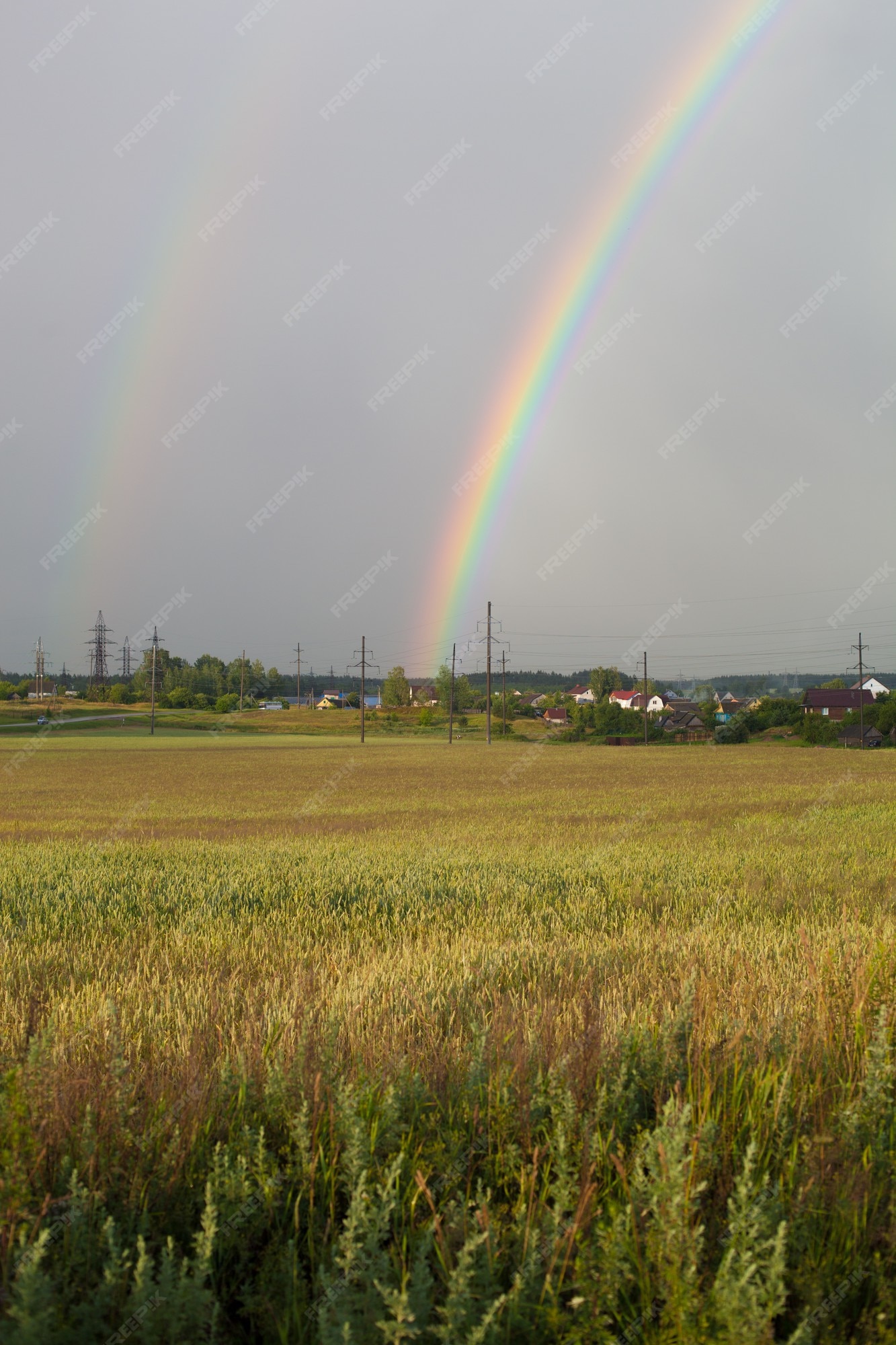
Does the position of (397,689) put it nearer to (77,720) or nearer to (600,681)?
(600,681)

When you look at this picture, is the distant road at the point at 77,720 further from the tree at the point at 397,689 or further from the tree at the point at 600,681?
the tree at the point at 600,681

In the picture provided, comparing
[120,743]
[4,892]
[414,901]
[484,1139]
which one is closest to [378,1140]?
[484,1139]

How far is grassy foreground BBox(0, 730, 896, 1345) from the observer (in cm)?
249

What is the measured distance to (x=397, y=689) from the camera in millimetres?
183000

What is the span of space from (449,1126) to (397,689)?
179889 millimetres

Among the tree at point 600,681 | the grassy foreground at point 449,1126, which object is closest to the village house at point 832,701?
the tree at point 600,681

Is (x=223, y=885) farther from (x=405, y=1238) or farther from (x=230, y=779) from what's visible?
(x=230, y=779)

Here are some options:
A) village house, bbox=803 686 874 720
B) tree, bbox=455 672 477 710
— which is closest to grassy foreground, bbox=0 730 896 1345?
village house, bbox=803 686 874 720

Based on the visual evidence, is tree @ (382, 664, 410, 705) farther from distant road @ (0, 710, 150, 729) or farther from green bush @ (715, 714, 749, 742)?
green bush @ (715, 714, 749, 742)

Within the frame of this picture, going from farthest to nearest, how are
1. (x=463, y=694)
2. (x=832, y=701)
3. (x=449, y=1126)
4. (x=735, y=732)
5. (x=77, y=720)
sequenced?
(x=463, y=694)
(x=832, y=701)
(x=77, y=720)
(x=735, y=732)
(x=449, y=1126)

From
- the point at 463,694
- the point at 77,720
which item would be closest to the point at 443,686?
the point at 463,694

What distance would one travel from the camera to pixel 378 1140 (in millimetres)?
3242

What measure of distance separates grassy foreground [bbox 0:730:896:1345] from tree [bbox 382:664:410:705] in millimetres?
173982

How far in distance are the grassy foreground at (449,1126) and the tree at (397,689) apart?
174 m
